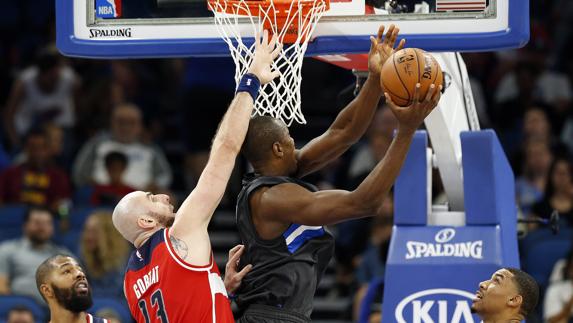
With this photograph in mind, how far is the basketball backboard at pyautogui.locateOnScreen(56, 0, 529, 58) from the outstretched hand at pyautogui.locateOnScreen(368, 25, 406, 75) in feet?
0.43

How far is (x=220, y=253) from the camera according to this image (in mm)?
11242

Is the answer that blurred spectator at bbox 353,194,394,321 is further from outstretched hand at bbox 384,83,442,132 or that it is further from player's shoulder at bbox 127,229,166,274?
outstretched hand at bbox 384,83,442,132

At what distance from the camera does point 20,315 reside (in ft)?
28.1

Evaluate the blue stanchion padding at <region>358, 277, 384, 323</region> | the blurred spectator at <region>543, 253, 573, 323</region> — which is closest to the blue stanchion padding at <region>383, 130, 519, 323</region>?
the blue stanchion padding at <region>358, 277, 384, 323</region>

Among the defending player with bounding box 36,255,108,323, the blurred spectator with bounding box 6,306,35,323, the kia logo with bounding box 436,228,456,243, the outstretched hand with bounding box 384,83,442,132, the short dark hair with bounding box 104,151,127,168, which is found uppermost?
the outstretched hand with bounding box 384,83,442,132

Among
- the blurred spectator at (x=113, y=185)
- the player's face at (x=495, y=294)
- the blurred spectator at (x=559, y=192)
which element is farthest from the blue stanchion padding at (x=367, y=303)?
the blurred spectator at (x=113, y=185)

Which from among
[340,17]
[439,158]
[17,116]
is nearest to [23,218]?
[17,116]

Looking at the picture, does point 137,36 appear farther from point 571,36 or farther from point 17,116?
point 571,36

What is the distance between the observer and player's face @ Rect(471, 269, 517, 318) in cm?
520

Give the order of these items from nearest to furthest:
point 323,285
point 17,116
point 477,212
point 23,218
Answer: point 477,212
point 23,218
point 323,285
point 17,116

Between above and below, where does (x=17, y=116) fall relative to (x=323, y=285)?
above

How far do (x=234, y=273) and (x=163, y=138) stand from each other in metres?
7.73

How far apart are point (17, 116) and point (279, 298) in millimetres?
7614

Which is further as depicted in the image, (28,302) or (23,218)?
(23,218)
